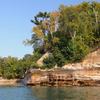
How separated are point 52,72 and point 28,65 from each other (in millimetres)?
13682

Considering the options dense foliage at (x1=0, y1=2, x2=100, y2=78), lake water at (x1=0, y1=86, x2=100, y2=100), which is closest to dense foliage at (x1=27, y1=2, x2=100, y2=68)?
dense foliage at (x1=0, y1=2, x2=100, y2=78)

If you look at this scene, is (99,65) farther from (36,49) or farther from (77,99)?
(77,99)

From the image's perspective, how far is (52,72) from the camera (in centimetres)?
6391

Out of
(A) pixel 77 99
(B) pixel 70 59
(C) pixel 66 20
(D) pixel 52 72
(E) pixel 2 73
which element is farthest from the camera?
(E) pixel 2 73

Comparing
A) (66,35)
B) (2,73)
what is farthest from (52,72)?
(2,73)

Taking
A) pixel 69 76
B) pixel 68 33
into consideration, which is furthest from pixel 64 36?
pixel 69 76

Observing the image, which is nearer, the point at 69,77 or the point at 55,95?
the point at 55,95

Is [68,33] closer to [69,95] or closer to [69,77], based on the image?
[69,77]

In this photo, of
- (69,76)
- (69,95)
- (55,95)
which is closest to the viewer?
(69,95)

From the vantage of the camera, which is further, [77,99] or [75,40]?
[75,40]

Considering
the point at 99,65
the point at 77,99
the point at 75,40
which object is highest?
the point at 75,40

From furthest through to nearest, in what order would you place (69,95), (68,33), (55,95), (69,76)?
(68,33), (69,76), (55,95), (69,95)

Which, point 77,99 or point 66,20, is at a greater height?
point 66,20

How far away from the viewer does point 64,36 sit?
75.4 m
